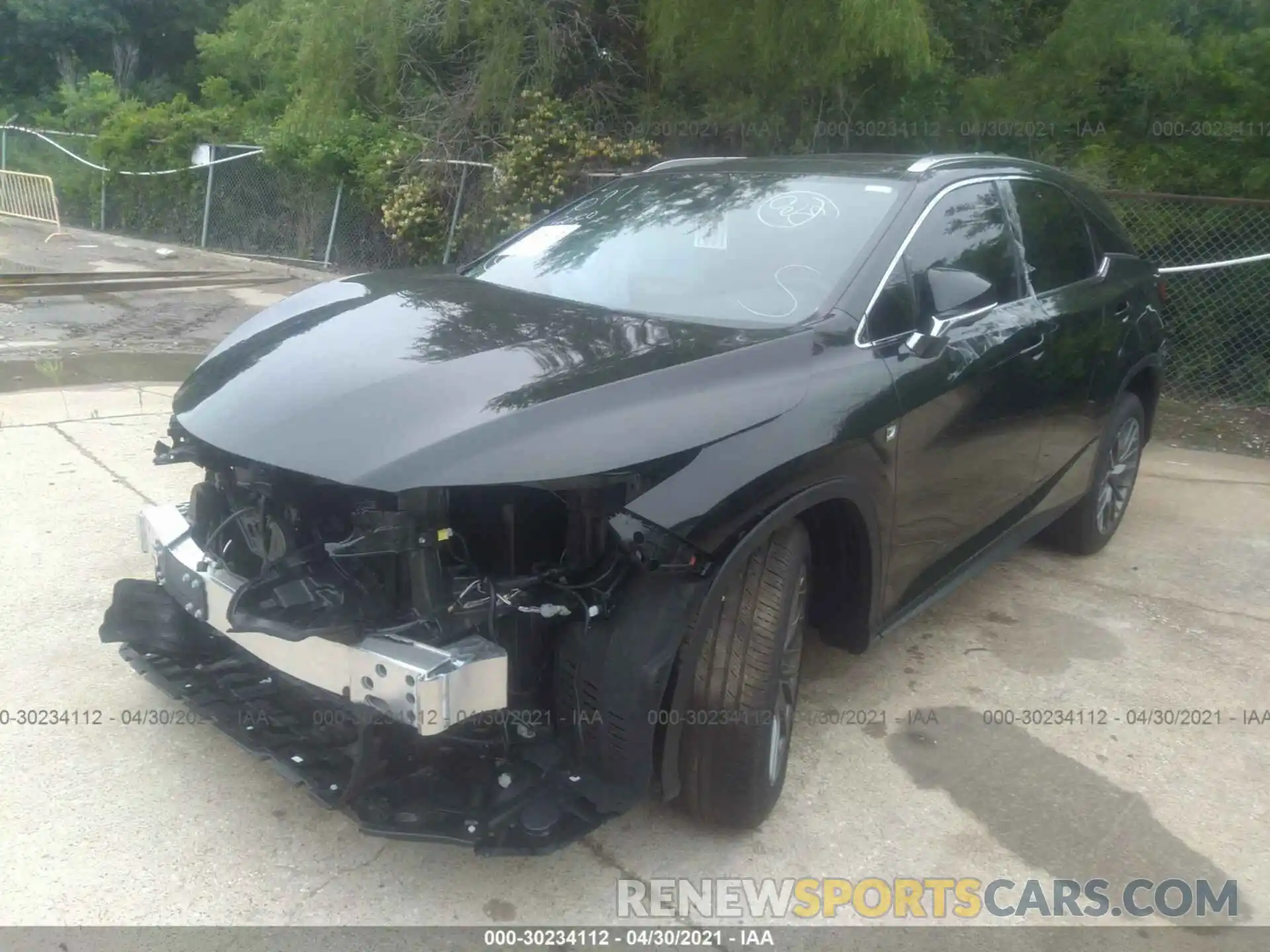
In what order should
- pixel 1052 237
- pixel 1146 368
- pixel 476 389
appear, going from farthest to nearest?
pixel 1146 368 → pixel 1052 237 → pixel 476 389

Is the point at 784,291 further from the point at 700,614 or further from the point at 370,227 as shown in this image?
the point at 370,227

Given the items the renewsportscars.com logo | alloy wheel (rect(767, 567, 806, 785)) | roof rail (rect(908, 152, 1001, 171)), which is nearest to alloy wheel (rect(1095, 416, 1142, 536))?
roof rail (rect(908, 152, 1001, 171))

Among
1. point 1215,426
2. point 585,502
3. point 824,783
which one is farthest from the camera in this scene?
point 1215,426

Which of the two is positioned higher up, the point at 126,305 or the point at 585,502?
the point at 585,502

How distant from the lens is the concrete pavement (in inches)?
111

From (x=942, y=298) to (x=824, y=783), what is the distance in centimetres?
152

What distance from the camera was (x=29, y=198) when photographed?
58.4ft

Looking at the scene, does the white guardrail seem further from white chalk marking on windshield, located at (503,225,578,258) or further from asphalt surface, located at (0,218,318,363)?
white chalk marking on windshield, located at (503,225,578,258)

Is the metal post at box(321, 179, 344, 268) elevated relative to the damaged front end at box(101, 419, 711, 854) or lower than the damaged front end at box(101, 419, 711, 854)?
lower

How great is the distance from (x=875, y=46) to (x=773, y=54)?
790 millimetres

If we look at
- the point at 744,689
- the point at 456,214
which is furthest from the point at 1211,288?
the point at 744,689

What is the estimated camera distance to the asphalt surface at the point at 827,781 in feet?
9.25

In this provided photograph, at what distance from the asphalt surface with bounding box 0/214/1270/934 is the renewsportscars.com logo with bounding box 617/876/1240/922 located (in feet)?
0.14

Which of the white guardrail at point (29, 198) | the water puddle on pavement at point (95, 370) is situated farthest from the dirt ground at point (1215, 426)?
the white guardrail at point (29, 198)
